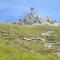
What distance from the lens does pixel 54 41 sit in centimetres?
19800

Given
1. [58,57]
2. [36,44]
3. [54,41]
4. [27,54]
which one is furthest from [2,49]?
[54,41]

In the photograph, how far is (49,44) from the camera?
19162cm

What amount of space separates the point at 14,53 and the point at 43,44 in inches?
2548

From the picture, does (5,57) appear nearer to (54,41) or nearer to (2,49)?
(2,49)

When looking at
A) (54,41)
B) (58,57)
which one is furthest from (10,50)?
(54,41)

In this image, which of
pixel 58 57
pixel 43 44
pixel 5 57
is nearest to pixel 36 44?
pixel 43 44

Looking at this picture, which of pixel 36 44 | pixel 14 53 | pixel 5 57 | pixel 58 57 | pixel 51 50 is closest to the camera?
pixel 5 57

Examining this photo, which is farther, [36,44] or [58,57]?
[36,44]

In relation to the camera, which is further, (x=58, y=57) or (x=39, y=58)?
(x=58, y=57)

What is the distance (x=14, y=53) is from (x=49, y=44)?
65.5 m

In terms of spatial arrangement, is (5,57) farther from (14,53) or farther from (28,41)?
(28,41)

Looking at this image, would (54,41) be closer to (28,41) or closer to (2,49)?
(28,41)

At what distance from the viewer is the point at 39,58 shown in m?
128

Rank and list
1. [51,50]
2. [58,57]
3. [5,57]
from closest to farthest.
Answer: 1. [5,57]
2. [58,57]
3. [51,50]
